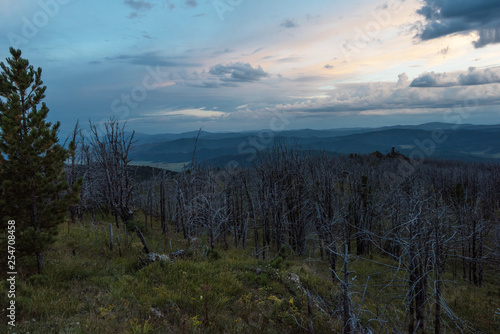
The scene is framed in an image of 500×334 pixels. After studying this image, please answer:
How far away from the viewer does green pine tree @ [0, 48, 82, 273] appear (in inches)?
311

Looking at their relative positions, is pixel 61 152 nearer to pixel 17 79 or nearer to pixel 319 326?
pixel 17 79

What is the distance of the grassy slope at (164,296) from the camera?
6520mm

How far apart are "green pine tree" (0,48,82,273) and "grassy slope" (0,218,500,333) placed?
5.11ft

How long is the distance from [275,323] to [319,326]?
1.32m

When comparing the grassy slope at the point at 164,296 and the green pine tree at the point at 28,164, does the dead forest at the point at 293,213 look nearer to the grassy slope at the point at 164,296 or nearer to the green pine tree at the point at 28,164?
the grassy slope at the point at 164,296

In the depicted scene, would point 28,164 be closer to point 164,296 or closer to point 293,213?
point 164,296

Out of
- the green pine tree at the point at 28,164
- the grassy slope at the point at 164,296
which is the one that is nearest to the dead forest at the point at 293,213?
the grassy slope at the point at 164,296

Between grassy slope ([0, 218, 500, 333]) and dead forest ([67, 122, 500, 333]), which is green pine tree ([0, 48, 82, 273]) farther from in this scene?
dead forest ([67, 122, 500, 333])

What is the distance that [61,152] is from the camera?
860 cm

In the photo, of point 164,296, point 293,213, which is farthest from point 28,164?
point 293,213

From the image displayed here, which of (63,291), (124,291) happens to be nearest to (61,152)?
(63,291)

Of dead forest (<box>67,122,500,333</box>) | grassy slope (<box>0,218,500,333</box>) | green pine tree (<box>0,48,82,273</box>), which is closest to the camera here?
grassy slope (<box>0,218,500,333</box>)

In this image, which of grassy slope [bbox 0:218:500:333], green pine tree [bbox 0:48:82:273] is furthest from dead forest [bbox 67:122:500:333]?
green pine tree [bbox 0:48:82:273]

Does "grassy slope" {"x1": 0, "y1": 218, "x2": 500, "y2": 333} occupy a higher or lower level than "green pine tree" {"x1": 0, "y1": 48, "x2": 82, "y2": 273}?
lower
